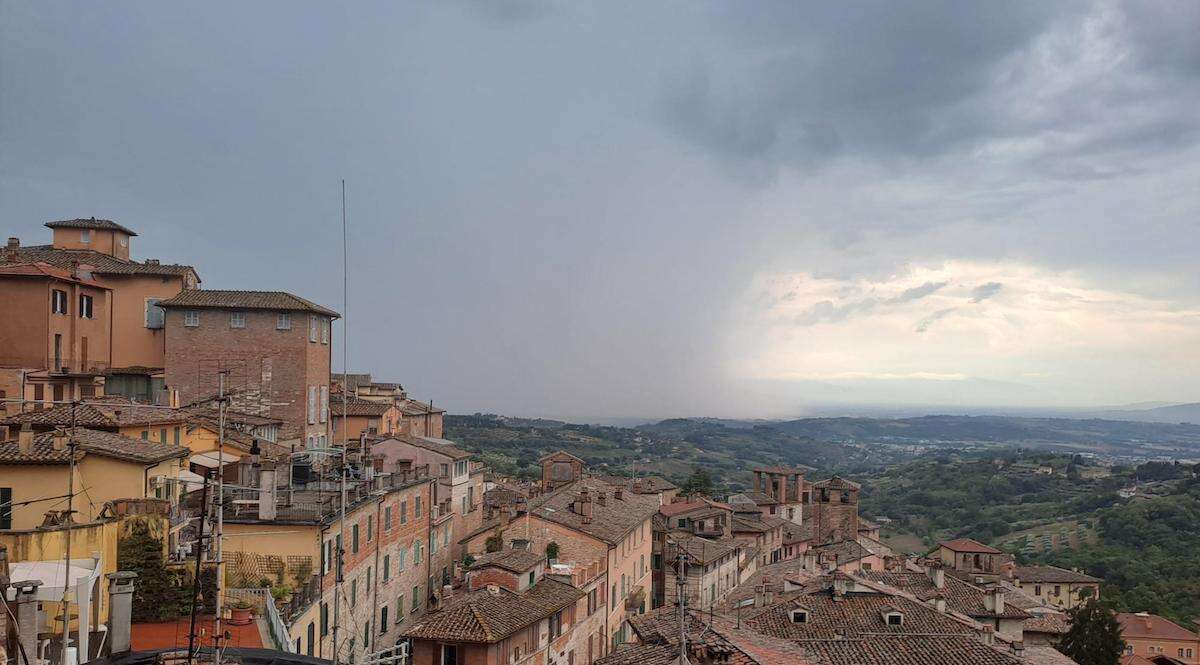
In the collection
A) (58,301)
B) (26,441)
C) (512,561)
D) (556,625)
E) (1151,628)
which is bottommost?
(1151,628)

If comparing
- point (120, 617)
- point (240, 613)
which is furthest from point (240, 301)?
point (120, 617)

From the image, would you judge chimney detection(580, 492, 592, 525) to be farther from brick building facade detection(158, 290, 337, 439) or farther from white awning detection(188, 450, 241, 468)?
white awning detection(188, 450, 241, 468)

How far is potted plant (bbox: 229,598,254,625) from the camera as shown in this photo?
18.0m

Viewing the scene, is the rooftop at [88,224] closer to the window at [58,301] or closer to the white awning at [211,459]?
the window at [58,301]

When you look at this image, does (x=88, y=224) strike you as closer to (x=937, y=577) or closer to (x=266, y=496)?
(x=266, y=496)

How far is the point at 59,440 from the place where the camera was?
19562 mm

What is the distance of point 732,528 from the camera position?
60.9 meters

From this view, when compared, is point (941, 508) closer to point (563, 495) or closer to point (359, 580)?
point (563, 495)

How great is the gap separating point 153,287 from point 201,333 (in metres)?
3.80

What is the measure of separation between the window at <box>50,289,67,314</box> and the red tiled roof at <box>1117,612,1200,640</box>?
58420 millimetres

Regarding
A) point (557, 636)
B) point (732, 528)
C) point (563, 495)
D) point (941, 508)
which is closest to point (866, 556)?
point (732, 528)

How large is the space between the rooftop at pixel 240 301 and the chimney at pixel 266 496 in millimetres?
15525

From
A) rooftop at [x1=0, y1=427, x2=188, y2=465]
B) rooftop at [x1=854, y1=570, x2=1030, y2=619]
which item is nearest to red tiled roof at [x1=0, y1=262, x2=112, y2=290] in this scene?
rooftop at [x1=0, y1=427, x2=188, y2=465]

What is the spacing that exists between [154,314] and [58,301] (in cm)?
491
